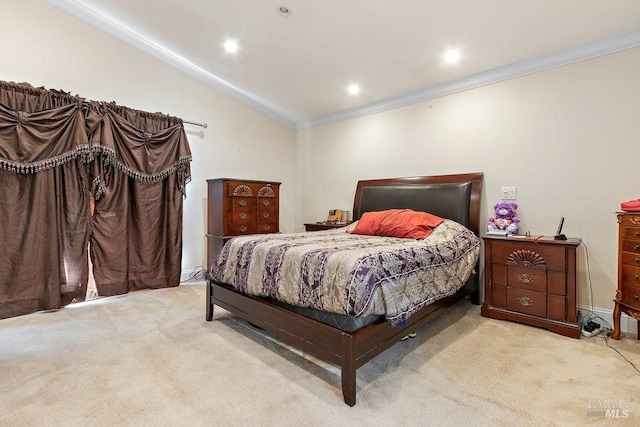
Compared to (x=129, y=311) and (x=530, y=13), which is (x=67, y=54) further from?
(x=530, y=13)

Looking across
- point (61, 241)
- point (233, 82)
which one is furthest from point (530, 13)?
point (61, 241)

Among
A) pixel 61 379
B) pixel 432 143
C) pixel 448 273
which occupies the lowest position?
pixel 61 379

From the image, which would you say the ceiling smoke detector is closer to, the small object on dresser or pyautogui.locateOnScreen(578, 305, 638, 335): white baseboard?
the small object on dresser

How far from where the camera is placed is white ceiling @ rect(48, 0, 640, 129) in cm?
247

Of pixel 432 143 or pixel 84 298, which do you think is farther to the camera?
pixel 432 143

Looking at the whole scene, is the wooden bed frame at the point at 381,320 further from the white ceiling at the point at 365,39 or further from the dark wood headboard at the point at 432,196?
the white ceiling at the point at 365,39

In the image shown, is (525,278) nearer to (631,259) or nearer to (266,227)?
(631,259)

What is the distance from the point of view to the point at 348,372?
159 centimetres

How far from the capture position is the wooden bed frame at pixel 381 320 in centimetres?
165

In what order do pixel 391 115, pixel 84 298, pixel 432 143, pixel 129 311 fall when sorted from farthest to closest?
1. pixel 391 115
2. pixel 432 143
3. pixel 84 298
4. pixel 129 311

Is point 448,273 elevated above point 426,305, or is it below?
above

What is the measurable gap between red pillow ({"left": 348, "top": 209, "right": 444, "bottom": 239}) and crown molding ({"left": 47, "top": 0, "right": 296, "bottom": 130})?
270 centimetres

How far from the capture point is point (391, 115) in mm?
4105

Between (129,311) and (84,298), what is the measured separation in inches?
27.0
